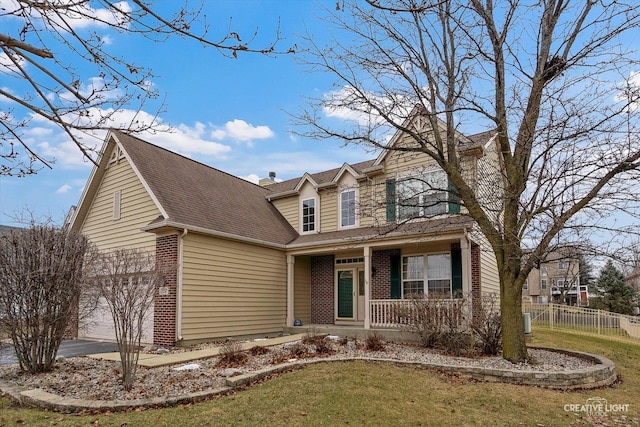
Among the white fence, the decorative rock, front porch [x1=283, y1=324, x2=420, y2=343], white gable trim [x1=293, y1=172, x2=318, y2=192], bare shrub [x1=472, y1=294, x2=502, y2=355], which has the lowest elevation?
the white fence

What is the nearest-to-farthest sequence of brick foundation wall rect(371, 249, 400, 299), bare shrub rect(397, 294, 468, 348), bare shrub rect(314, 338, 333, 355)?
bare shrub rect(314, 338, 333, 355) → bare shrub rect(397, 294, 468, 348) → brick foundation wall rect(371, 249, 400, 299)

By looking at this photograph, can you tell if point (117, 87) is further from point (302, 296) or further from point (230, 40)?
point (302, 296)

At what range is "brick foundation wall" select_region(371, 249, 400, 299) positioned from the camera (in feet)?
47.3

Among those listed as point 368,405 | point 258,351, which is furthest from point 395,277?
point 368,405

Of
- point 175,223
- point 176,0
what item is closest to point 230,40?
point 176,0

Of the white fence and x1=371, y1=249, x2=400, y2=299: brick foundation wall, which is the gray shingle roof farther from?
the white fence

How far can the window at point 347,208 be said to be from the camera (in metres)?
15.8

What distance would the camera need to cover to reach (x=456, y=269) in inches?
515

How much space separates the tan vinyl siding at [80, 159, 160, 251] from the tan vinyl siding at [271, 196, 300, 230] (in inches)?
251

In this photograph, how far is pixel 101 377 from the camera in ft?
23.7

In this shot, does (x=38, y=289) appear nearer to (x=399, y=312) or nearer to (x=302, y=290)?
(x=399, y=312)

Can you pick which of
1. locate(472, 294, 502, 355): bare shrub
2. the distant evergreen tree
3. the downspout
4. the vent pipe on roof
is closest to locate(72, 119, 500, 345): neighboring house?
the downspout

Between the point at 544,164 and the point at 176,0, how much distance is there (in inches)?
299

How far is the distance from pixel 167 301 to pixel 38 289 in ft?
13.2
